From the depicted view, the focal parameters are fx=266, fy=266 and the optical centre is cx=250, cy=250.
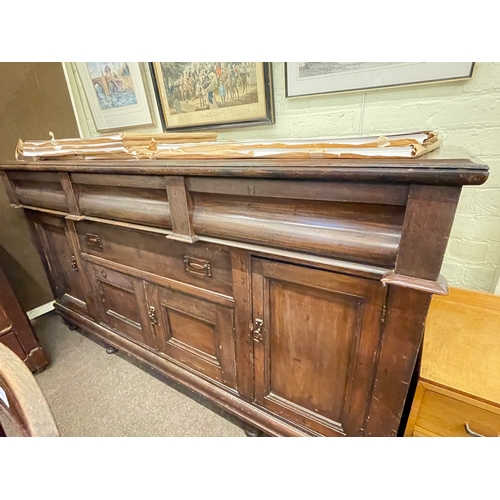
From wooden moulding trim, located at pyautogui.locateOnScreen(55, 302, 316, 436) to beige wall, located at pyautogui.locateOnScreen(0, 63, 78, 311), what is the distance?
60 cm

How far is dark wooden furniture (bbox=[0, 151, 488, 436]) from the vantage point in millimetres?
556

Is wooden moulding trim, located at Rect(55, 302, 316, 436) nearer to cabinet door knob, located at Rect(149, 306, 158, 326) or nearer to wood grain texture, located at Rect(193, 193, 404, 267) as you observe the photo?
cabinet door knob, located at Rect(149, 306, 158, 326)

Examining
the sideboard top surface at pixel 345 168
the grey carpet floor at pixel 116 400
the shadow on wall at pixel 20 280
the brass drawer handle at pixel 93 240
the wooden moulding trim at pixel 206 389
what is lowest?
the grey carpet floor at pixel 116 400

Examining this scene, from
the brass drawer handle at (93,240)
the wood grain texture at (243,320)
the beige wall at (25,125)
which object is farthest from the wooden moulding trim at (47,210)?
the wood grain texture at (243,320)

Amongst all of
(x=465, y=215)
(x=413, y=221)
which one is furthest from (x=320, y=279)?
(x=465, y=215)

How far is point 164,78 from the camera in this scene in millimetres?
1346

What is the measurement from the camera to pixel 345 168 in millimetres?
→ 541

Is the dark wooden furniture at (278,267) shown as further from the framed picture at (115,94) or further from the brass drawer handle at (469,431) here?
the framed picture at (115,94)

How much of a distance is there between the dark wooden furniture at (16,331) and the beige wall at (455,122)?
1.61 meters

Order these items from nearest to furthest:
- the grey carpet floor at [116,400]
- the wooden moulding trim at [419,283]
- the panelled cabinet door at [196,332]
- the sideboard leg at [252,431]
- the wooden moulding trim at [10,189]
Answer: the wooden moulding trim at [419,283]
the panelled cabinet door at [196,332]
the sideboard leg at [252,431]
the grey carpet floor at [116,400]
the wooden moulding trim at [10,189]

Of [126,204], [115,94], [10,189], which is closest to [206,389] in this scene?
[126,204]

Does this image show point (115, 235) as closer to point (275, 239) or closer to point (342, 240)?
point (275, 239)

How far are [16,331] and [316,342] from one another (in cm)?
160

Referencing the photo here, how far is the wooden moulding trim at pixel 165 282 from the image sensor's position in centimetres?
94
